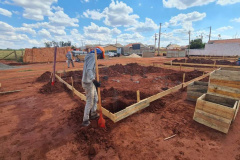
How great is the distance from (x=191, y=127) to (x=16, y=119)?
18.1 ft

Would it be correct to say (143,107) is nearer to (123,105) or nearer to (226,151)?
(123,105)

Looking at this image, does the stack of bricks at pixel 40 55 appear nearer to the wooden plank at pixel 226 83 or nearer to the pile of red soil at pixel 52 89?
the pile of red soil at pixel 52 89

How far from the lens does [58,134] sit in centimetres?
327

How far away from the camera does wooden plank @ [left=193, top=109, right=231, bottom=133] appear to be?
3.08 m

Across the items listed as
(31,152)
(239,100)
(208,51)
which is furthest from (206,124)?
(208,51)

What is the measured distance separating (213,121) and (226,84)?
1538mm

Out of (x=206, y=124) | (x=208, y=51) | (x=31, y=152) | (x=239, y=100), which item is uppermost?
(x=208, y=51)

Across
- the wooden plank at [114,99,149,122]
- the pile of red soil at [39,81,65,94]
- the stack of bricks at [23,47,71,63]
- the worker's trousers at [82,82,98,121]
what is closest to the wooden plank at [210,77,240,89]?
the wooden plank at [114,99,149,122]

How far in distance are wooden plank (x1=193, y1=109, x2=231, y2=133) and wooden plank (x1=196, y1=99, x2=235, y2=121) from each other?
0.10 meters

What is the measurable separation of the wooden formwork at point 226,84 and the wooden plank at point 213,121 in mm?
1250

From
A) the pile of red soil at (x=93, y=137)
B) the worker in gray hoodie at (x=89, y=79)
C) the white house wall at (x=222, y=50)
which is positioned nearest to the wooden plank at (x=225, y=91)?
the pile of red soil at (x=93, y=137)

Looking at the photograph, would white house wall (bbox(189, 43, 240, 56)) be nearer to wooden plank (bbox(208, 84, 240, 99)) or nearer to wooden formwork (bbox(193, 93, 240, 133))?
wooden plank (bbox(208, 84, 240, 99))

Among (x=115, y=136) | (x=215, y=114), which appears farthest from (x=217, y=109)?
(x=115, y=136)

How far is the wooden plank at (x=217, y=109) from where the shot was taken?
3083 mm
